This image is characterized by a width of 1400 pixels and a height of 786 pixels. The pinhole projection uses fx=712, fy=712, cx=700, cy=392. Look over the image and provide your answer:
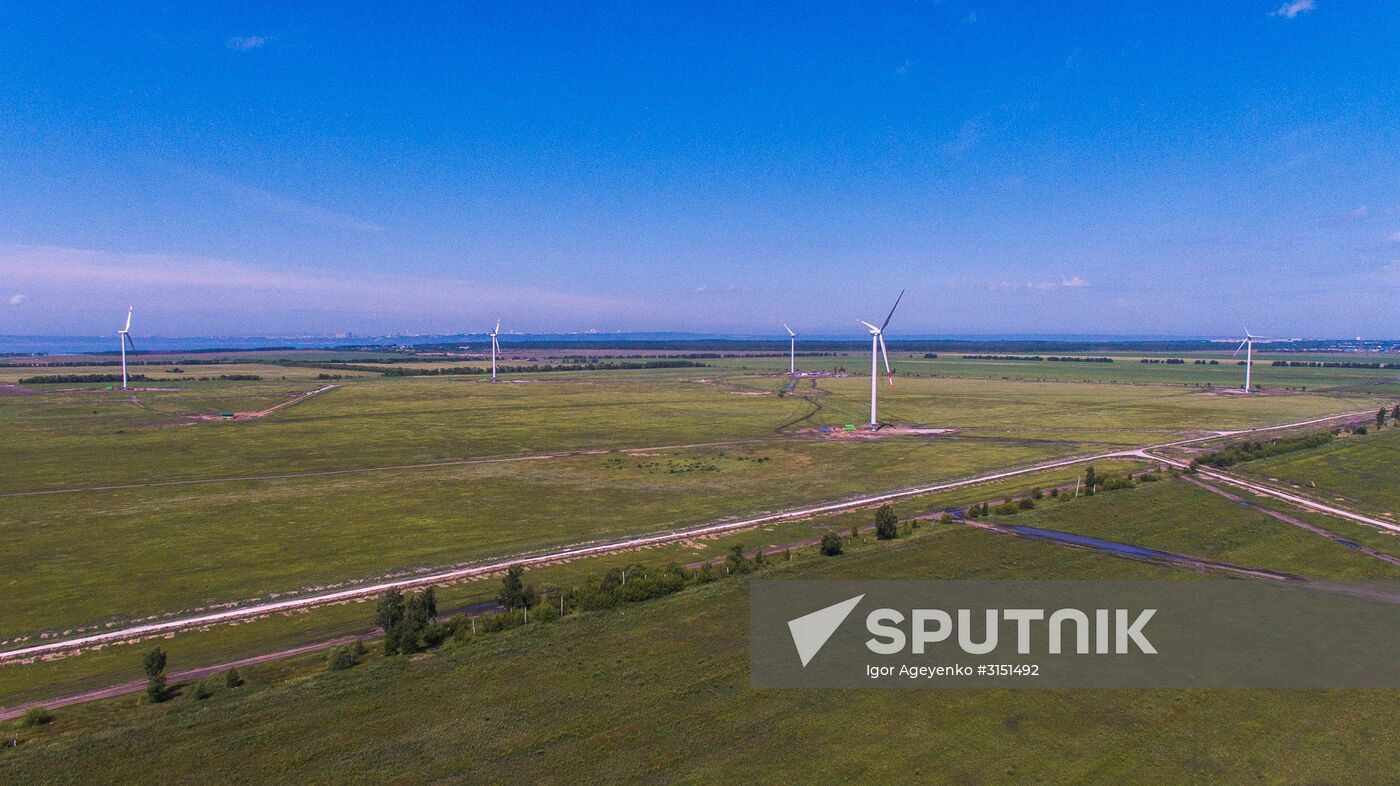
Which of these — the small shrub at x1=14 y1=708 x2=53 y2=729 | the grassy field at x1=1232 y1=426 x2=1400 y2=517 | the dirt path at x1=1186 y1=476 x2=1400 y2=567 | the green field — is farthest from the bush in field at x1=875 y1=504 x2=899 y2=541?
the small shrub at x1=14 y1=708 x2=53 y2=729

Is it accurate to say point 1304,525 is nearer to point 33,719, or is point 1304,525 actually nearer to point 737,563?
point 737,563

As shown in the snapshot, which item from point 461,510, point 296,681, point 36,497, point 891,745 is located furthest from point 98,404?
point 891,745

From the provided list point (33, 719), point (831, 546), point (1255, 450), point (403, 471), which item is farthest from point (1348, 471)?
point (33, 719)

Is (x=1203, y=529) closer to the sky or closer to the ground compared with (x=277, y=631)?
closer to the sky

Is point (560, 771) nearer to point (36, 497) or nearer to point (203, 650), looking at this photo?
point (203, 650)

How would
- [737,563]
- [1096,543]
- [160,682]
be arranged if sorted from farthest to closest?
[1096,543] < [737,563] < [160,682]

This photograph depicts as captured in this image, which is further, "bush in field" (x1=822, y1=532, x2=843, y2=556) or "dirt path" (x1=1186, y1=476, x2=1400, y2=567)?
"dirt path" (x1=1186, y1=476, x2=1400, y2=567)

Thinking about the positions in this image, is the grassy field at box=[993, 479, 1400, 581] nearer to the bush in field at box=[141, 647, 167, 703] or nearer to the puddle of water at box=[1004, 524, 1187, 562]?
the puddle of water at box=[1004, 524, 1187, 562]
